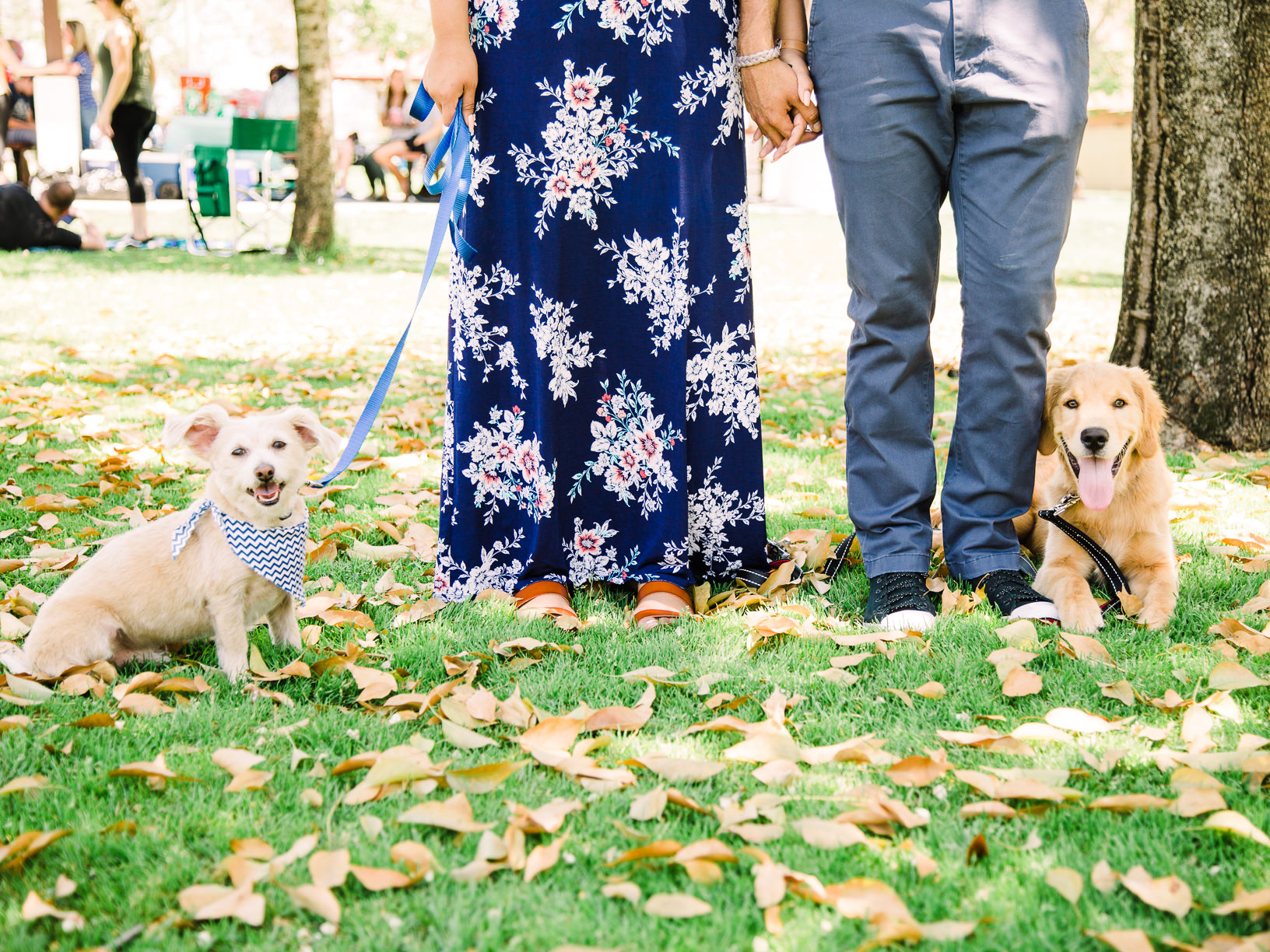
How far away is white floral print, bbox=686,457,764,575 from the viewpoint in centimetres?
328

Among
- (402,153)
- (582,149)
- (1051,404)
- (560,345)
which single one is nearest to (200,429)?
(560,345)

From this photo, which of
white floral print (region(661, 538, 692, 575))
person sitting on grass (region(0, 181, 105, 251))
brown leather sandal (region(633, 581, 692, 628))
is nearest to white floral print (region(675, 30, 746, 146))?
white floral print (region(661, 538, 692, 575))

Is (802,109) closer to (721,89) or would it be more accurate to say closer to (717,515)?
(721,89)

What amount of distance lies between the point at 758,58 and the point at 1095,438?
55.3 inches

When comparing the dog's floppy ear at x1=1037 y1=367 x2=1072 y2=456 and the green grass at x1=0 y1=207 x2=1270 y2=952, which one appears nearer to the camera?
the green grass at x1=0 y1=207 x2=1270 y2=952

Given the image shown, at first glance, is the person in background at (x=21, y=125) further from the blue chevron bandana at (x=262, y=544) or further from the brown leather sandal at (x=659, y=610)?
the brown leather sandal at (x=659, y=610)

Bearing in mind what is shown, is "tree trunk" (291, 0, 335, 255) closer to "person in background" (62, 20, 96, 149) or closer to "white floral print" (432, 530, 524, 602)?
"person in background" (62, 20, 96, 149)

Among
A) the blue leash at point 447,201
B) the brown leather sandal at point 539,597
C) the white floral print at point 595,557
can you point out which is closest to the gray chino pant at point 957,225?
the white floral print at point 595,557

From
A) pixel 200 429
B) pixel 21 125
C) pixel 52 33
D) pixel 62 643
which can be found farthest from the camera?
pixel 52 33

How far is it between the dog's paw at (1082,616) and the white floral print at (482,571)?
152cm

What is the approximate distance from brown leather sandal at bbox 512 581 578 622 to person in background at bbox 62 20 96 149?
53.3 ft

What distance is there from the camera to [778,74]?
2971mm

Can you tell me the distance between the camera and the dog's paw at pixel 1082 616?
2857mm

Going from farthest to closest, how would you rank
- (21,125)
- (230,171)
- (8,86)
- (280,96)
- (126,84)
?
1. (280,96)
2. (21,125)
3. (8,86)
4. (230,171)
5. (126,84)
